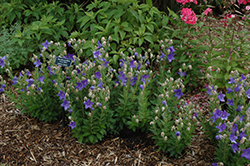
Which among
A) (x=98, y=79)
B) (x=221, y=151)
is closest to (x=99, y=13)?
(x=98, y=79)

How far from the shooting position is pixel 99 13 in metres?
4.64

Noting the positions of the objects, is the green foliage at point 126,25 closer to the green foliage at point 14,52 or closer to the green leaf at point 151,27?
the green leaf at point 151,27

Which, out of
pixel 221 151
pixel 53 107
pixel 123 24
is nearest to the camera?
pixel 221 151

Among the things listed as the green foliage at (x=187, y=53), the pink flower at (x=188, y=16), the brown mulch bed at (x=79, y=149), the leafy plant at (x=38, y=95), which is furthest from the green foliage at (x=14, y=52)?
the pink flower at (x=188, y=16)

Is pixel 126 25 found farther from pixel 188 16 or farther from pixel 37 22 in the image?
pixel 37 22

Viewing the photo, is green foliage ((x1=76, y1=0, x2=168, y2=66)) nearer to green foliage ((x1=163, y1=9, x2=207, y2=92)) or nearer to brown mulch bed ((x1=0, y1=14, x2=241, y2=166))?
green foliage ((x1=163, y1=9, x2=207, y2=92))

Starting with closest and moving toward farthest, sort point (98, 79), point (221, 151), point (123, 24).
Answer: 1. point (221, 151)
2. point (98, 79)
3. point (123, 24)

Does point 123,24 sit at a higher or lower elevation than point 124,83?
higher

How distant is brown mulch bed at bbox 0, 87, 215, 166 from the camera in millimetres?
3107

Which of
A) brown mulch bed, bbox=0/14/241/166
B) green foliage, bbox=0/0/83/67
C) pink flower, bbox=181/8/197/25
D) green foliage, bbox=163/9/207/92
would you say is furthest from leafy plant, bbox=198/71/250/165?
green foliage, bbox=0/0/83/67

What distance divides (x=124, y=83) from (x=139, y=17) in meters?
1.57

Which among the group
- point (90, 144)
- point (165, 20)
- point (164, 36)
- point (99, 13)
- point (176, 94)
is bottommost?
point (90, 144)

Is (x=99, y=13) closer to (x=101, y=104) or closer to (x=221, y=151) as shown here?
(x=101, y=104)

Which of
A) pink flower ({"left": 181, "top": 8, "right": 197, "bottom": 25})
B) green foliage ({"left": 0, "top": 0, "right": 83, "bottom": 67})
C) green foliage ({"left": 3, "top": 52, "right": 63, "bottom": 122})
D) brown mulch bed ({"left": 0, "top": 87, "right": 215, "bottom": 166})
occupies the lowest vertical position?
brown mulch bed ({"left": 0, "top": 87, "right": 215, "bottom": 166})
